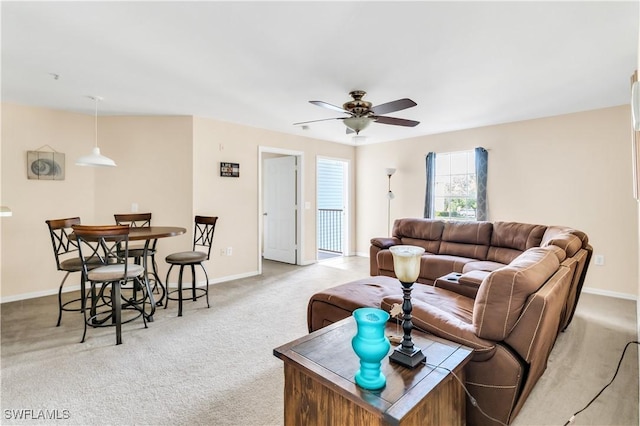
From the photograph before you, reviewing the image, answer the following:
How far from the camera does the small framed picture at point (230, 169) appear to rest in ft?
15.3

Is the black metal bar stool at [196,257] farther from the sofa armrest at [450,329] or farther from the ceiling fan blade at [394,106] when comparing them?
the sofa armrest at [450,329]

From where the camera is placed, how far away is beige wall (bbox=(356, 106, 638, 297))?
12.8 ft

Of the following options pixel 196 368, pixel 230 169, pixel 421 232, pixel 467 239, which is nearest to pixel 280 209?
pixel 230 169

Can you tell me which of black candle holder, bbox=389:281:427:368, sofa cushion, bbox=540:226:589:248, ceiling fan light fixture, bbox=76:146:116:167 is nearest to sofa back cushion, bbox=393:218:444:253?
sofa cushion, bbox=540:226:589:248

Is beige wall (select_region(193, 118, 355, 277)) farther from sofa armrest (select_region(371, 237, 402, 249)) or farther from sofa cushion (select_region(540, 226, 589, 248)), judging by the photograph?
sofa cushion (select_region(540, 226, 589, 248))

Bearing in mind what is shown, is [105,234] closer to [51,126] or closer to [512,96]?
[51,126]

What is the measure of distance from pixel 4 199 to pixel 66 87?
174cm

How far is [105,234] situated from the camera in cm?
259

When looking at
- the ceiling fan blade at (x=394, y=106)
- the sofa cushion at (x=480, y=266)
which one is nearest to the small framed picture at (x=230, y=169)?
the ceiling fan blade at (x=394, y=106)

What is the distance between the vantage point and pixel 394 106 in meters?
2.75

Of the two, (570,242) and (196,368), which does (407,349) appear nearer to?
(196,368)

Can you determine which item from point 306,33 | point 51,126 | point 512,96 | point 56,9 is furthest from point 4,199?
point 512,96

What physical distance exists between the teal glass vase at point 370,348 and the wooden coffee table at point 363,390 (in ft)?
0.11

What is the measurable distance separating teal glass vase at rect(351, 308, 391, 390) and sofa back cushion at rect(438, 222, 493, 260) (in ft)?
11.4
